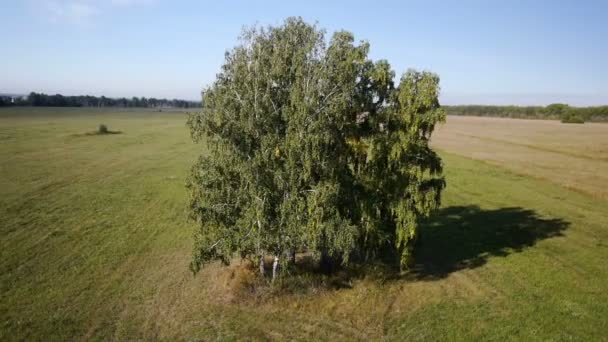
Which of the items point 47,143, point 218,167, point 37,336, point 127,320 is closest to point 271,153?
point 218,167

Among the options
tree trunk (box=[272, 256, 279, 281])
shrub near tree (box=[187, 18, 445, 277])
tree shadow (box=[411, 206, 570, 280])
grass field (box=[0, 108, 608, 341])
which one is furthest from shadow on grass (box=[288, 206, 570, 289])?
shrub near tree (box=[187, 18, 445, 277])

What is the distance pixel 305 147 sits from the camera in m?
21.8

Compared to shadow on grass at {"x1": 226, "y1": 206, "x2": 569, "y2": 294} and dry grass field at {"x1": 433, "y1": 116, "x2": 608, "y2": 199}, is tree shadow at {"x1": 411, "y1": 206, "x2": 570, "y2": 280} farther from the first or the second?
dry grass field at {"x1": 433, "y1": 116, "x2": 608, "y2": 199}

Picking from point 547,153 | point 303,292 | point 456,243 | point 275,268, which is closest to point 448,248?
point 456,243

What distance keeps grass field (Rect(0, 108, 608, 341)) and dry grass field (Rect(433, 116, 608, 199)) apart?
9.19 ft

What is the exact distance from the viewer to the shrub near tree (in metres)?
22.2

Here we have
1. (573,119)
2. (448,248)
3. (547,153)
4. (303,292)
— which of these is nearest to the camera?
(303,292)

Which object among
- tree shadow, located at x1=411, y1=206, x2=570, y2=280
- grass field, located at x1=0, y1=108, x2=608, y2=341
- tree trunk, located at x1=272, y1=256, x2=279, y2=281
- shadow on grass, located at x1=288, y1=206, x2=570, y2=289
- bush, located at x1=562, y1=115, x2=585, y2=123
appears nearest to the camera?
grass field, located at x1=0, y1=108, x2=608, y2=341

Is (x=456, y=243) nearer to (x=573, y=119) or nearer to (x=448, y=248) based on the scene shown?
(x=448, y=248)

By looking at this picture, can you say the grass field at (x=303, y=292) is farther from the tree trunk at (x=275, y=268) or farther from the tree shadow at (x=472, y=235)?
the tree trunk at (x=275, y=268)

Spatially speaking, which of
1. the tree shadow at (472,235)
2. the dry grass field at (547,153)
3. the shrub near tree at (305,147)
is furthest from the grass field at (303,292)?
the shrub near tree at (305,147)

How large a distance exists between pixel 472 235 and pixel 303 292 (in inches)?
762

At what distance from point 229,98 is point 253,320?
1250 cm

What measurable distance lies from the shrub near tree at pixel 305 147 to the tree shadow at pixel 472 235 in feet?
24.8
